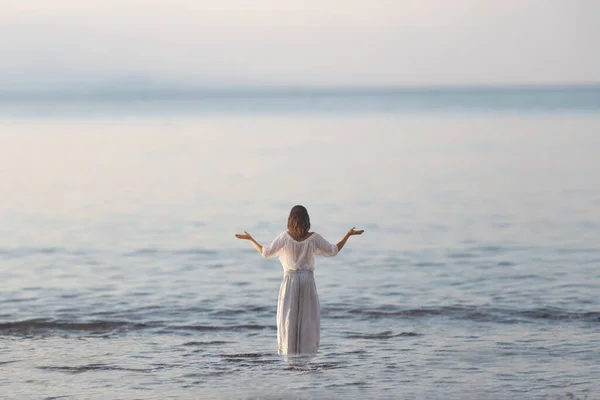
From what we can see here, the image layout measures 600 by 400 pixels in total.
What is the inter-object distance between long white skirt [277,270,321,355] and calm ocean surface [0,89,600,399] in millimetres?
431

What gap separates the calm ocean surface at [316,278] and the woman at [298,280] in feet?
1.35

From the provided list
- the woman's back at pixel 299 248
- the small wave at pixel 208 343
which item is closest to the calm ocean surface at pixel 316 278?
the small wave at pixel 208 343

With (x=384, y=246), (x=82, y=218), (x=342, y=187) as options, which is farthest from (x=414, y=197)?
(x=82, y=218)

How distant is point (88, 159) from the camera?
135 ft

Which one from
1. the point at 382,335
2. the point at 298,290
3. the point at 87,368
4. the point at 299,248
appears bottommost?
the point at 87,368

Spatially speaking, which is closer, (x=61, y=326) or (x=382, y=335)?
(x=382, y=335)

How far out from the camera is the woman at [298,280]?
406 inches

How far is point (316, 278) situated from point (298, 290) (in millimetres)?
6622

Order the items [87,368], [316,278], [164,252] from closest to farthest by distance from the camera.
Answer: [87,368]
[316,278]
[164,252]

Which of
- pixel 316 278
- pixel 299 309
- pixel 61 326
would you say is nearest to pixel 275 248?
pixel 299 309

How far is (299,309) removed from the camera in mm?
10562

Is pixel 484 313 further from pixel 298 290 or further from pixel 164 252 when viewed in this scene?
pixel 164 252

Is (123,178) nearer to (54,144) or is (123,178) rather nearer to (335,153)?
(335,153)

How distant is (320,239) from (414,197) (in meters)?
17.3
